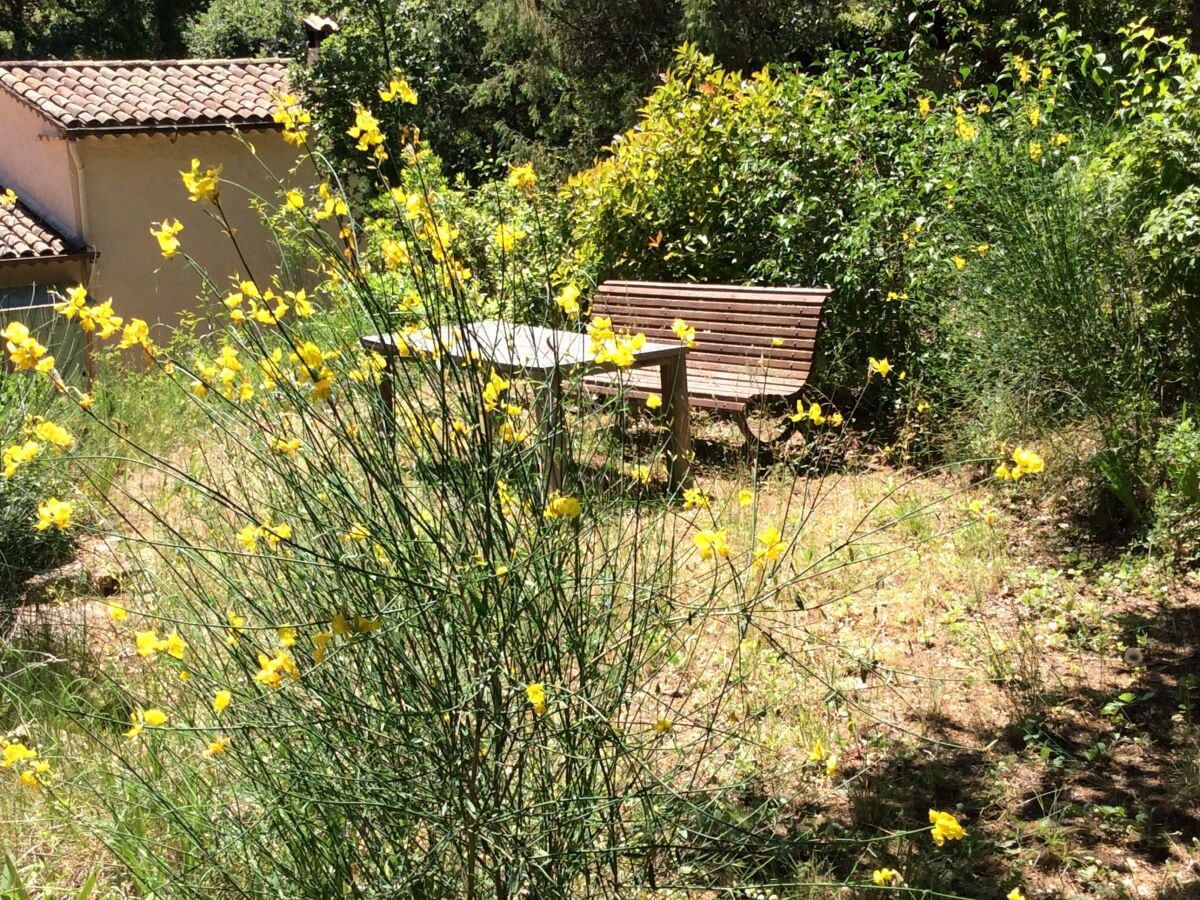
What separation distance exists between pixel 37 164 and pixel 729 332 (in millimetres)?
13510

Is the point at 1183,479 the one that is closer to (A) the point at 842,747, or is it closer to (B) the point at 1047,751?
A: (B) the point at 1047,751

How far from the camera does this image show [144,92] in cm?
1579

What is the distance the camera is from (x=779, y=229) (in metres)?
6.86

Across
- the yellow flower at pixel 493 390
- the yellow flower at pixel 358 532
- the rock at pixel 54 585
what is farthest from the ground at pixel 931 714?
the yellow flower at pixel 358 532

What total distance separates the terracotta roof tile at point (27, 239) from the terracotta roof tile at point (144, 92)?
155 cm

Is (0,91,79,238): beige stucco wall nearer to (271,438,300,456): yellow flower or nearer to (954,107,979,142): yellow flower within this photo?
(954,107,979,142): yellow flower

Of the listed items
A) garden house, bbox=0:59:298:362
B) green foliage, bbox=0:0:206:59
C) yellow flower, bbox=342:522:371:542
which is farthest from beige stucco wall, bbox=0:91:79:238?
green foliage, bbox=0:0:206:59

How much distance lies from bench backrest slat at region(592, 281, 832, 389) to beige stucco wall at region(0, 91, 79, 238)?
1113 centimetres

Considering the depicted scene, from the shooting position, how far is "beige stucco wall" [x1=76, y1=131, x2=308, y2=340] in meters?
15.2

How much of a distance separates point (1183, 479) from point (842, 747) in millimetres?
1845

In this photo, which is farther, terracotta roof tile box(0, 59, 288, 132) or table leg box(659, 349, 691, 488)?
terracotta roof tile box(0, 59, 288, 132)

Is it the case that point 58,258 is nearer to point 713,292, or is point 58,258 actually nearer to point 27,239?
point 27,239

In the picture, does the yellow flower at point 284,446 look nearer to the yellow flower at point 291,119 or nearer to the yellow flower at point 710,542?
the yellow flower at point 291,119

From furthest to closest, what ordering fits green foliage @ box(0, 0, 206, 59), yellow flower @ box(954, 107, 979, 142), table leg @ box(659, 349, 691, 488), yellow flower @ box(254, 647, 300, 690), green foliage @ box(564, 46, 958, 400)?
green foliage @ box(0, 0, 206, 59)
green foliage @ box(564, 46, 958, 400)
yellow flower @ box(954, 107, 979, 142)
table leg @ box(659, 349, 691, 488)
yellow flower @ box(254, 647, 300, 690)
